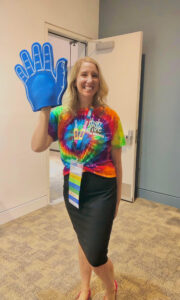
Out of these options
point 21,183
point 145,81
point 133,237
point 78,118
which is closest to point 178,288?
point 133,237

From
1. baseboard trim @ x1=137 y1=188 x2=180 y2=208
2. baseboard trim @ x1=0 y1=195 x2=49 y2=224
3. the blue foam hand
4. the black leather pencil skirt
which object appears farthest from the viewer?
baseboard trim @ x1=137 y1=188 x2=180 y2=208

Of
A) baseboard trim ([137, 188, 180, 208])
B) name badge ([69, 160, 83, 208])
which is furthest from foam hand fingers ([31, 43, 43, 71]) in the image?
baseboard trim ([137, 188, 180, 208])

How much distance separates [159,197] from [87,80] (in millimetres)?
2340

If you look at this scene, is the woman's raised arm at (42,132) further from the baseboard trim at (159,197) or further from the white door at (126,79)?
the baseboard trim at (159,197)

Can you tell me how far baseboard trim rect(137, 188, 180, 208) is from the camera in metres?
2.98

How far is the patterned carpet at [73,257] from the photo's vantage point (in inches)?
63.2

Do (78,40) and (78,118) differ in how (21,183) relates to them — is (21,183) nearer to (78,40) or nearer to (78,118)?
(78,118)

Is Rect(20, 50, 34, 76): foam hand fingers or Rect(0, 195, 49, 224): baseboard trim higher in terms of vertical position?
Rect(20, 50, 34, 76): foam hand fingers

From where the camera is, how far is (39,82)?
3.56ft

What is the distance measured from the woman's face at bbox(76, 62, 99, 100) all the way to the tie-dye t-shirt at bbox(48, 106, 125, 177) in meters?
0.09

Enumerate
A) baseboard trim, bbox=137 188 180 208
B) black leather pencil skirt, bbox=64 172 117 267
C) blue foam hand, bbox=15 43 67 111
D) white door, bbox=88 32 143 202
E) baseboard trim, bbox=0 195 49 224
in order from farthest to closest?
1. baseboard trim, bbox=137 188 180 208
2. white door, bbox=88 32 143 202
3. baseboard trim, bbox=0 195 49 224
4. black leather pencil skirt, bbox=64 172 117 267
5. blue foam hand, bbox=15 43 67 111

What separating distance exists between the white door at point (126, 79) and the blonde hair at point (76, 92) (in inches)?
70.1

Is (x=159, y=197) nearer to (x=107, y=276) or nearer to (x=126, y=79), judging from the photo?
(x=126, y=79)

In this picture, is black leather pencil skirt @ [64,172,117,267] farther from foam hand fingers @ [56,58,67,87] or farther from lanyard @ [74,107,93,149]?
foam hand fingers @ [56,58,67,87]
